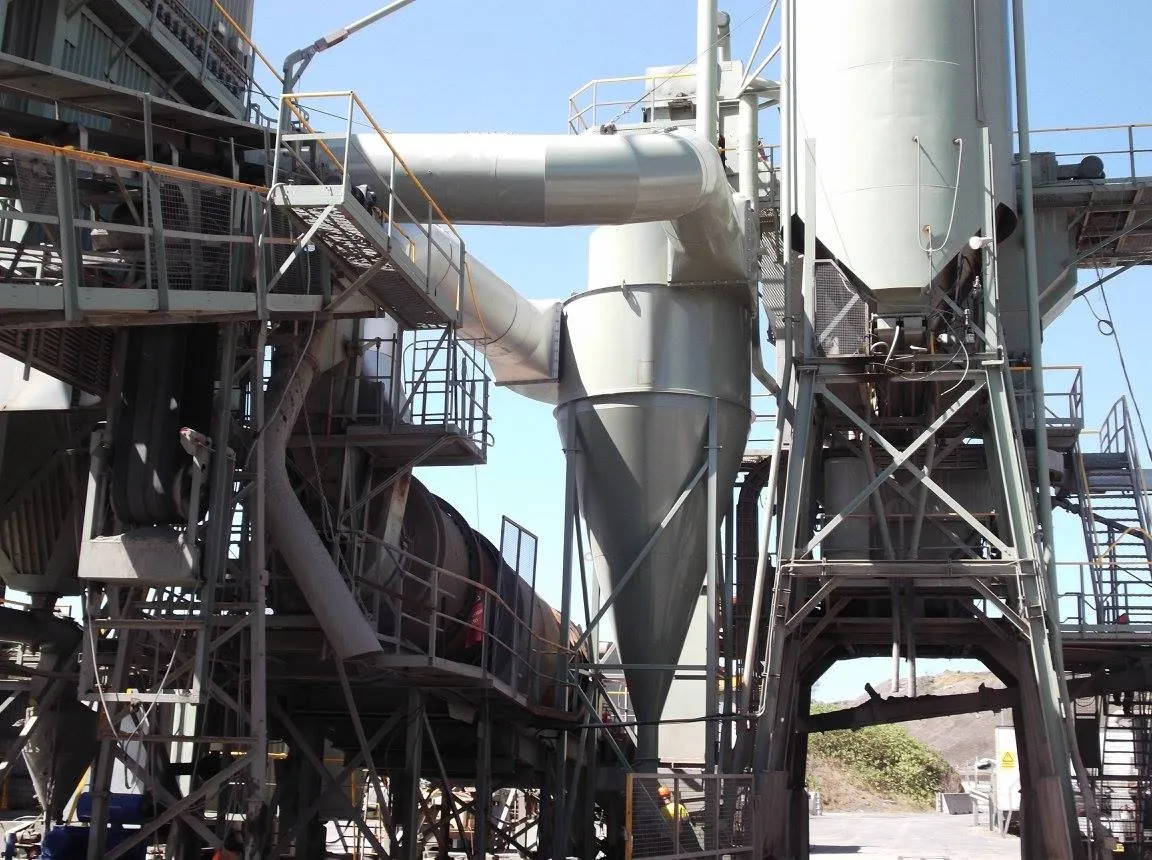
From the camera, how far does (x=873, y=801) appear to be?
6700 centimetres

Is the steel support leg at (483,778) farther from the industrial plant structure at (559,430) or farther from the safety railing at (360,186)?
the safety railing at (360,186)

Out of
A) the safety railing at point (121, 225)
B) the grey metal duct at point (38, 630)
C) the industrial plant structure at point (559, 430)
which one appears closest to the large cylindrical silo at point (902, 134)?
the industrial plant structure at point (559, 430)

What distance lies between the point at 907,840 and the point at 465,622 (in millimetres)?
22939

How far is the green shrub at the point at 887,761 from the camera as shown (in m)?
68.7

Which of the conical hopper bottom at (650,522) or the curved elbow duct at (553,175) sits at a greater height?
the curved elbow duct at (553,175)

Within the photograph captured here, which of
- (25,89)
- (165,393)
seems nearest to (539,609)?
(165,393)

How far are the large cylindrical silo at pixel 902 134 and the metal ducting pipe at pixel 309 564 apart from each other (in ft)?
25.7

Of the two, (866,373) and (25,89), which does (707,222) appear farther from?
(25,89)

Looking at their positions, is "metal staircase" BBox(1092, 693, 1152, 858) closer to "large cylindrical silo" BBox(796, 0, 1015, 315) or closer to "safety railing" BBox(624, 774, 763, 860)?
"safety railing" BBox(624, 774, 763, 860)

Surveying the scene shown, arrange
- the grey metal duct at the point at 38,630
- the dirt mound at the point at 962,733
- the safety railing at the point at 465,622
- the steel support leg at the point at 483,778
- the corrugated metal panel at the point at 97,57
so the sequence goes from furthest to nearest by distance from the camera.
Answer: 1. the dirt mound at the point at 962,733
2. the corrugated metal panel at the point at 97,57
3. the steel support leg at the point at 483,778
4. the grey metal duct at the point at 38,630
5. the safety railing at the point at 465,622

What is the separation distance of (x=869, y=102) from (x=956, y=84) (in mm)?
1177

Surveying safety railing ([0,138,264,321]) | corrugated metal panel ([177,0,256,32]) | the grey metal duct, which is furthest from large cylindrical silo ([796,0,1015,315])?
the grey metal duct

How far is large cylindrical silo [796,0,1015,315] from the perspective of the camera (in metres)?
17.3

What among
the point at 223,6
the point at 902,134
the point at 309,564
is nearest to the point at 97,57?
the point at 223,6
